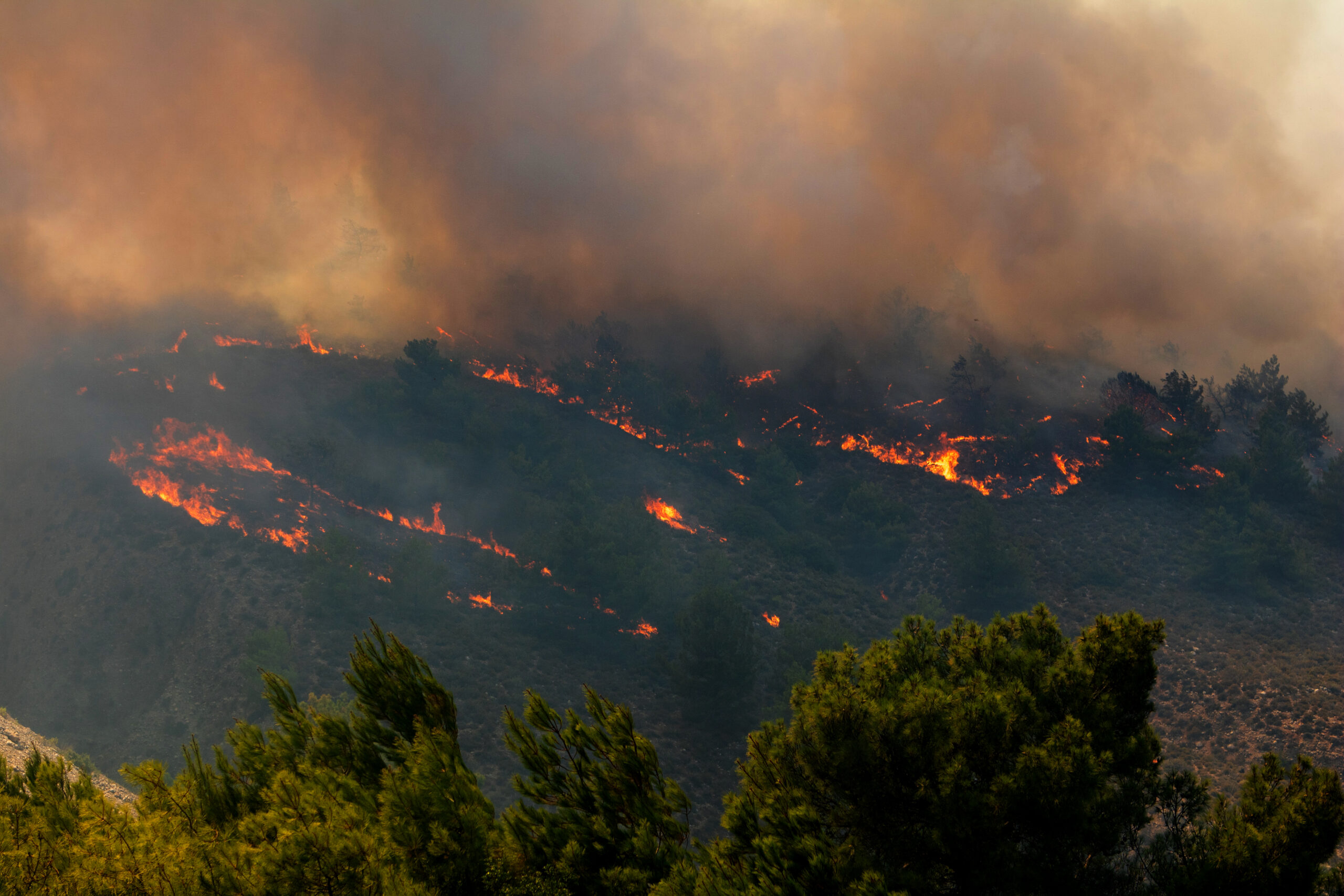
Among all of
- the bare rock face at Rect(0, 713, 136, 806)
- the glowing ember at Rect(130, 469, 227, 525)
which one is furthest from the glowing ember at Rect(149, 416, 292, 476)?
the bare rock face at Rect(0, 713, 136, 806)

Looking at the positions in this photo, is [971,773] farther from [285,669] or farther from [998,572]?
[998,572]

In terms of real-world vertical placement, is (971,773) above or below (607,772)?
above

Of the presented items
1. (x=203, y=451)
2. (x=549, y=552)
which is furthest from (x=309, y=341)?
(x=549, y=552)

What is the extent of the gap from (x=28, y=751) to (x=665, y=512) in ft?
207

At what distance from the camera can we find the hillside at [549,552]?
54.8 m

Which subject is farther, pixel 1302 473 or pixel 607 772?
pixel 1302 473

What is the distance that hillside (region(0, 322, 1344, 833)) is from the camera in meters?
54.8

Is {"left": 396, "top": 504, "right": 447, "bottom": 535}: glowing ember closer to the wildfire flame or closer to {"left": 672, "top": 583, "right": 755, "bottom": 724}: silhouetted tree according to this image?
{"left": 672, "top": 583, "right": 755, "bottom": 724}: silhouetted tree

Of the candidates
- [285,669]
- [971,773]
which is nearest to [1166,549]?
[971,773]

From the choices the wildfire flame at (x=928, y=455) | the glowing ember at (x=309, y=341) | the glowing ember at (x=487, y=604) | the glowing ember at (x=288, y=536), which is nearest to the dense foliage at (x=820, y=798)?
the glowing ember at (x=487, y=604)

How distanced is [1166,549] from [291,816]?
9108cm

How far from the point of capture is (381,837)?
8609 millimetres

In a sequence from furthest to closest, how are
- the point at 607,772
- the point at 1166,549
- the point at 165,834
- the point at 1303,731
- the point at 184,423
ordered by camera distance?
1. the point at 184,423
2. the point at 1166,549
3. the point at 1303,731
4. the point at 607,772
5. the point at 165,834

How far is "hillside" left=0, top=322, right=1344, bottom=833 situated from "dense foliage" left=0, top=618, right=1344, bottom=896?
36798 mm
